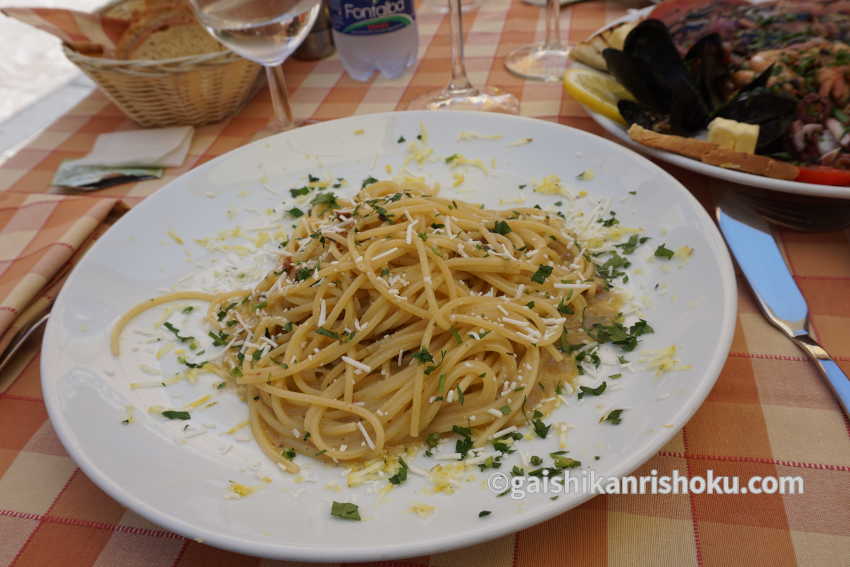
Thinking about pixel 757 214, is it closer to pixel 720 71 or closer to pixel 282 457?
pixel 720 71

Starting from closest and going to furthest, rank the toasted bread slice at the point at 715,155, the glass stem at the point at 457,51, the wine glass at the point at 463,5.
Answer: the toasted bread slice at the point at 715,155 → the glass stem at the point at 457,51 → the wine glass at the point at 463,5

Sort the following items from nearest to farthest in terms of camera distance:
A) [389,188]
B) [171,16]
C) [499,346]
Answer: [499,346], [389,188], [171,16]

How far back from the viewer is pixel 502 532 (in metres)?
1.07

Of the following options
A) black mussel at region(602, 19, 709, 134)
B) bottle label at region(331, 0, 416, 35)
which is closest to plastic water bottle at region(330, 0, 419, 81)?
bottle label at region(331, 0, 416, 35)

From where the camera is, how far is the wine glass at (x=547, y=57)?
304cm

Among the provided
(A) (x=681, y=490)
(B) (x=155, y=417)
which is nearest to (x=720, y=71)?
(A) (x=681, y=490)

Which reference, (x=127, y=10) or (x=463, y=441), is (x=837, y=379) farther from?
(x=127, y=10)

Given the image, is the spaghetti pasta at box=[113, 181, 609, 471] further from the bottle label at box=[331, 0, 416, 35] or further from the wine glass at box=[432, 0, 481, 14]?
the wine glass at box=[432, 0, 481, 14]

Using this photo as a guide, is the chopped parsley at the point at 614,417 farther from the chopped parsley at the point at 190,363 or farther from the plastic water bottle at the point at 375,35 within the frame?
the plastic water bottle at the point at 375,35

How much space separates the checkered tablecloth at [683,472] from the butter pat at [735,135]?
20 cm

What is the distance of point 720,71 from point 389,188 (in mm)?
1224

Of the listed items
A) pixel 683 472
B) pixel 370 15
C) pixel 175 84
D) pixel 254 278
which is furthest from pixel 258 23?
pixel 683 472

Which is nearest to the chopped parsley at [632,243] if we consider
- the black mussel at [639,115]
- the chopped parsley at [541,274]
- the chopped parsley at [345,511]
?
the chopped parsley at [541,274]

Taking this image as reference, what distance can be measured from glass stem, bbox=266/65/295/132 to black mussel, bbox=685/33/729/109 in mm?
1561
